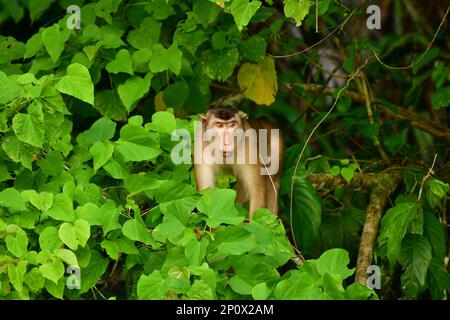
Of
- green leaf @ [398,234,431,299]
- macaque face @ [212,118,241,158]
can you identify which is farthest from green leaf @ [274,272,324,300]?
green leaf @ [398,234,431,299]

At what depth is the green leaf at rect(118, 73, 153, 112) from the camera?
5.56 meters

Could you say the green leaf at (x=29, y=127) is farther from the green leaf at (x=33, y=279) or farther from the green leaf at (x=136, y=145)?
the green leaf at (x=33, y=279)

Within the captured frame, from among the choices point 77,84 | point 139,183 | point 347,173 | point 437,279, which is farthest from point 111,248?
point 437,279

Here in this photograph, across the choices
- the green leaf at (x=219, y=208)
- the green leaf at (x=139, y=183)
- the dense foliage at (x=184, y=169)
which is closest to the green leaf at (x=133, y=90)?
the dense foliage at (x=184, y=169)

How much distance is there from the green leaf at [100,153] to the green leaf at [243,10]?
2.84ft

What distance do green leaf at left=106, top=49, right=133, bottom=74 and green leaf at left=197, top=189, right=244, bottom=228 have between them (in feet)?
5.07

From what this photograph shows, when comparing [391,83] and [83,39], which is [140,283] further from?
[391,83]

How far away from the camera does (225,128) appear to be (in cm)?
525

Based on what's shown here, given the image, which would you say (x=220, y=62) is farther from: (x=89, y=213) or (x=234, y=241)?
(x=234, y=241)

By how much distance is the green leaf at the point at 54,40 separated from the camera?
5391mm

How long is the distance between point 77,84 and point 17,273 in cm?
106

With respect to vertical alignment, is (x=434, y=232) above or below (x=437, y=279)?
above

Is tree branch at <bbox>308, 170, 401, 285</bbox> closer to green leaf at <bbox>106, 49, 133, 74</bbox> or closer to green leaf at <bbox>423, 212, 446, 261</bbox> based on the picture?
green leaf at <bbox>423, 212, 446, 261</bbox>
